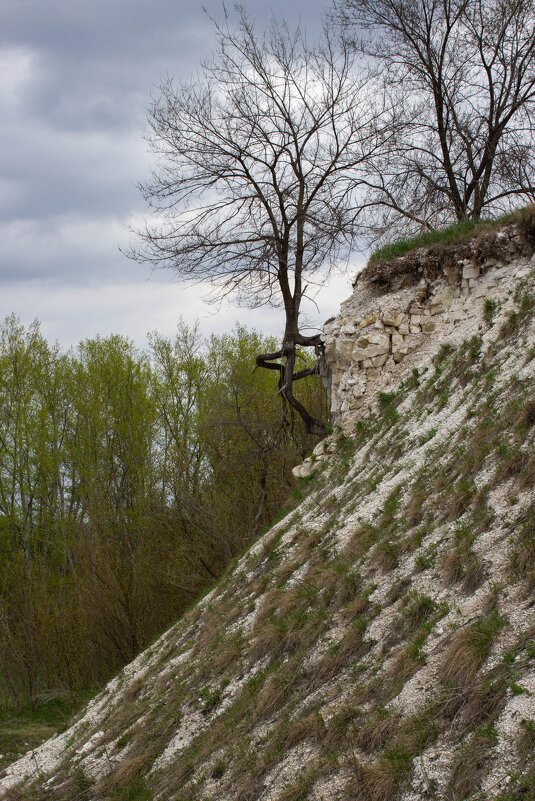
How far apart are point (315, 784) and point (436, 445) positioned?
14.3 ft

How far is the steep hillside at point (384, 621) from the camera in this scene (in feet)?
13.9

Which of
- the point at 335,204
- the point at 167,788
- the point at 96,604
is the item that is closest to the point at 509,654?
the point at 167,788

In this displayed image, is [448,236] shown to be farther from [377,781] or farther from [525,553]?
[377,781]

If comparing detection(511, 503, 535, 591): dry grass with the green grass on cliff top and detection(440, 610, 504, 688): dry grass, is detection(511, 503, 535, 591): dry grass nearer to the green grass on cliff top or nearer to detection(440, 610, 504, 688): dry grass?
detection(440, 610, 504, 688): dry grass

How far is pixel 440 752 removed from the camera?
398cm

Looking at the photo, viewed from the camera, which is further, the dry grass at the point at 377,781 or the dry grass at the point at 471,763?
the dry grass at the point at 377,781

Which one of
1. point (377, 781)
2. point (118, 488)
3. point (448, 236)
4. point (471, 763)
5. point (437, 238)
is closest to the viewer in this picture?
point (471, 763)

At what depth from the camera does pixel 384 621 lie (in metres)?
5.66

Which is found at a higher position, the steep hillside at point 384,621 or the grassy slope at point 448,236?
the grassy slope at point 448,236

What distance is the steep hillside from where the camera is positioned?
422 cm

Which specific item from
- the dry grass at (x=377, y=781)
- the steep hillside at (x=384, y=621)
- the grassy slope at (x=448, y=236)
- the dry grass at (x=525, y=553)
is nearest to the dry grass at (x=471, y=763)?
the steep hillside at (x=384, y=621)

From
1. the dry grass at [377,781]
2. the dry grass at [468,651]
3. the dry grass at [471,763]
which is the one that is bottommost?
the dry grass at [377,781]

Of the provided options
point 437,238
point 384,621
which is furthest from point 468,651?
point 437,238

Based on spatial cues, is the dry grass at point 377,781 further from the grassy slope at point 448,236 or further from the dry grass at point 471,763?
the grassy slope at point 448,236
